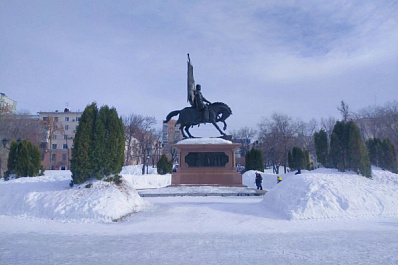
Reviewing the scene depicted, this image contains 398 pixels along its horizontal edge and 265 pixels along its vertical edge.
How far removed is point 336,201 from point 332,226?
1.80m

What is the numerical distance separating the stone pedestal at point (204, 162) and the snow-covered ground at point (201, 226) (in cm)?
826

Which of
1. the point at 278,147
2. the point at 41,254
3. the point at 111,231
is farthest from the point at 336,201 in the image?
the point at 278,147

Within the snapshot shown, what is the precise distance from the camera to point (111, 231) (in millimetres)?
7496

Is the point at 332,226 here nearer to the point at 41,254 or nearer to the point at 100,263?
the point at 100,263

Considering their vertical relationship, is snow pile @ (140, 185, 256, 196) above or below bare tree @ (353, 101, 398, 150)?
below

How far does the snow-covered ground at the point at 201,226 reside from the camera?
17.5 feet

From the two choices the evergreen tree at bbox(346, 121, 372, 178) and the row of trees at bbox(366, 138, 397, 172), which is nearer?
the evergreen tree at bbox(346, 121, 372, 178)

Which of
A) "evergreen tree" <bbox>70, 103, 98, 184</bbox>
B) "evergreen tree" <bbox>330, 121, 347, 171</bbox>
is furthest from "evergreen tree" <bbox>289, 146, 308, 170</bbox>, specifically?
"evergreen tree" <bbox>70, 103, 98, 184</bbox>

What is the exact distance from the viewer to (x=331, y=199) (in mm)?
9367

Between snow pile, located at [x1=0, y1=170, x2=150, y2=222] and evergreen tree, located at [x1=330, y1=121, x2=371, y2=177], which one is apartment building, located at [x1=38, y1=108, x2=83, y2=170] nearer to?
snow pile, located at [x1=0, y1=170, x2=150, y2=222]

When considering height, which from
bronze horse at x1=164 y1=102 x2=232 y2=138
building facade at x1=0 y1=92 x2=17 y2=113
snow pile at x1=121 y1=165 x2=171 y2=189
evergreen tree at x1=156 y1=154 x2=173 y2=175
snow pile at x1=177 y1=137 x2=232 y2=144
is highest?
building facade at x1=0 y1=92 x2=17 y2=113

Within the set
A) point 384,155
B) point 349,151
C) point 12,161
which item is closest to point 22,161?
point 12,161

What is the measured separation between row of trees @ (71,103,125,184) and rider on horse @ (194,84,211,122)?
10.2 meters

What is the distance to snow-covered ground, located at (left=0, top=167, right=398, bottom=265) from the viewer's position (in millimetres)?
5348
